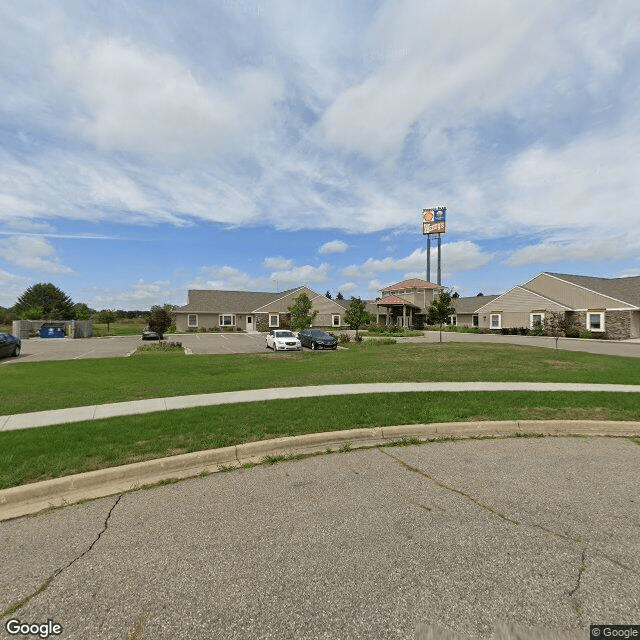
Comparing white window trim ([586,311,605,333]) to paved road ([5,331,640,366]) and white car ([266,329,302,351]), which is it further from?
white car ([266,329,302,351])

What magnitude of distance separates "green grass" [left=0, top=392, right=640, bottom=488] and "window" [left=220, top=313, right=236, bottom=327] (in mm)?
44172

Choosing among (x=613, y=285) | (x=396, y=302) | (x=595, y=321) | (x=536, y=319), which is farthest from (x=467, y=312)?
(x=595, y=321)

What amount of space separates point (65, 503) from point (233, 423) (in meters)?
2.92

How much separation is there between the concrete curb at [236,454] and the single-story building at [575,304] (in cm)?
3444

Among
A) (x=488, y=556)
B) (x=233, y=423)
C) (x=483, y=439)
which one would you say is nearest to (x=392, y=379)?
(x=483, y=439)

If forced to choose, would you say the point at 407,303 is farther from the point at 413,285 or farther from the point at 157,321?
the point at 157,321

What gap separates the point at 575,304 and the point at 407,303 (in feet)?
65.9

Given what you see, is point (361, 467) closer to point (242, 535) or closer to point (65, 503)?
point (242, 535)

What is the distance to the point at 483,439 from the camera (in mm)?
6734

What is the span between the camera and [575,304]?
124 feet

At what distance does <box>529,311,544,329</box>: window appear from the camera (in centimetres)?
3972

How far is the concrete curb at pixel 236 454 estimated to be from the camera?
4.43m

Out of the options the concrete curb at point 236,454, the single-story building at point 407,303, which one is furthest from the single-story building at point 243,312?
the concrete curb at point 236,454

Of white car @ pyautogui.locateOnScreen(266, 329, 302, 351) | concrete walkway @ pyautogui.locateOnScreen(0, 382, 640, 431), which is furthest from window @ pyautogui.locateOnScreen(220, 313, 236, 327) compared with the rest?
concrete walkway @ pyautogui.locateOnScreen(0, 382, 640, 431)
